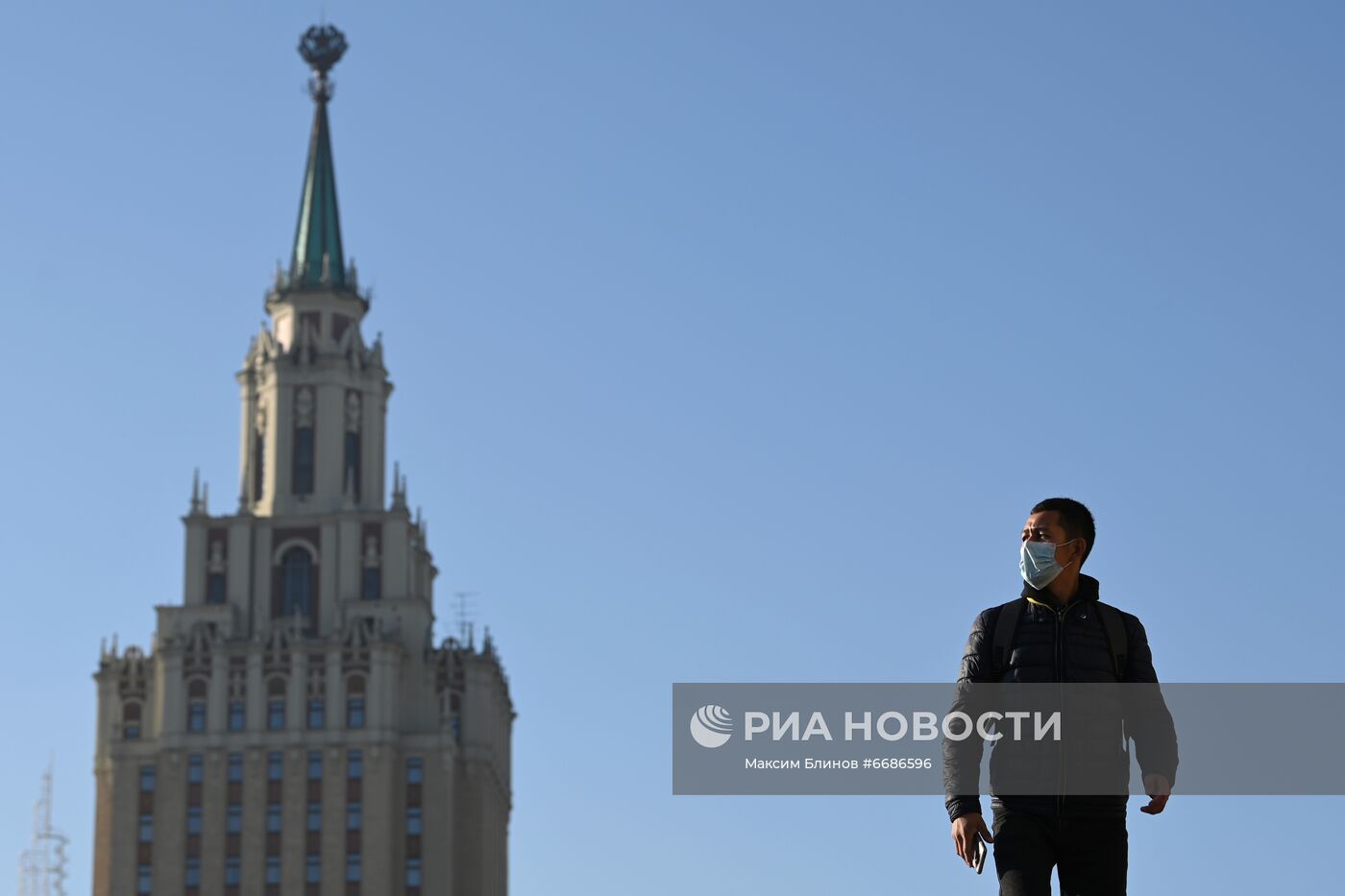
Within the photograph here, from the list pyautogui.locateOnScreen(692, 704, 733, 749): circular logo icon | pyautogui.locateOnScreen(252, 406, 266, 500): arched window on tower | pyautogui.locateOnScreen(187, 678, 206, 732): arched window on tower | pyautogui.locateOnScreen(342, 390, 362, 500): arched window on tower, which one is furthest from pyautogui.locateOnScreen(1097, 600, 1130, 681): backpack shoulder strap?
pyautogui.locateOnScreen(252, 406, 266, 500): arched window on tower

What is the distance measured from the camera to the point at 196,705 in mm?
143750

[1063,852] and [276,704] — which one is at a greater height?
[276,704]

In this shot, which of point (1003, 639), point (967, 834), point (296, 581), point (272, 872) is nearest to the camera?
point (967, 834)

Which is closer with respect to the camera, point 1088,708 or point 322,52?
point 1088,708

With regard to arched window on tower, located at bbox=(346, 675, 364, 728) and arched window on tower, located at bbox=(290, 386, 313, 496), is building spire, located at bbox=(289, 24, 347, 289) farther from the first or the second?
arched window on tower, located at bbox=(346, 675, 364, 728)

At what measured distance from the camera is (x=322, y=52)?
164625mm

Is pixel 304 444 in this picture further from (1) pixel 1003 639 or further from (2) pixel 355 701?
(1) pixel 1003 639

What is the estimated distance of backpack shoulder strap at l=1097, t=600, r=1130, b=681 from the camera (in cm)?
1648

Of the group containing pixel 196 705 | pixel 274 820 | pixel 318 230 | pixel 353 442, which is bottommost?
pixel 274 820

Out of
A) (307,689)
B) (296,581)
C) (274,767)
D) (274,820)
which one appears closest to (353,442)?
(296,581)

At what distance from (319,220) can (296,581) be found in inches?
872

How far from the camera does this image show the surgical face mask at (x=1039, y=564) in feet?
54.0

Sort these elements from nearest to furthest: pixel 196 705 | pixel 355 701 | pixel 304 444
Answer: pixel 355 701 → pixel 196 705 → pixel 304 444

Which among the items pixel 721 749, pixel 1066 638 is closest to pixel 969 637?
pixel 1066 638
